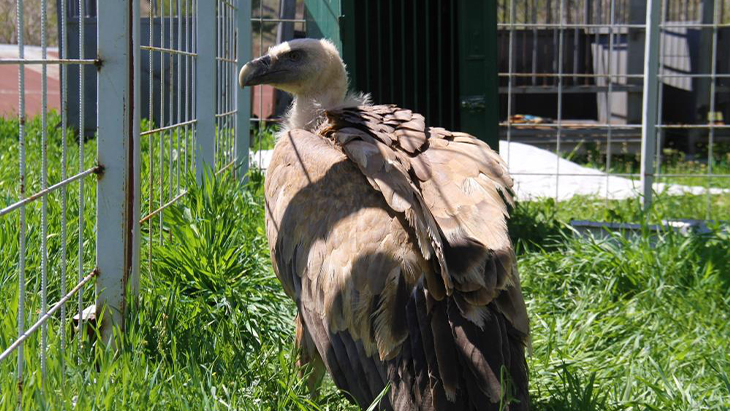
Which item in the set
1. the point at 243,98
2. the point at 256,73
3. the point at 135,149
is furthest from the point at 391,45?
the point at 135,149

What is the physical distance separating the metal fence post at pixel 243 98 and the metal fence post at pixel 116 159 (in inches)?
120

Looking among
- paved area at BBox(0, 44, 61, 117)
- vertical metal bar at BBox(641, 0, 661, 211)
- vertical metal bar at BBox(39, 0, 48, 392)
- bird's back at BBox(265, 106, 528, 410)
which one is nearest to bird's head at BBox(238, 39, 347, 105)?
bird's back at BBox(265, 106, 528, 410)

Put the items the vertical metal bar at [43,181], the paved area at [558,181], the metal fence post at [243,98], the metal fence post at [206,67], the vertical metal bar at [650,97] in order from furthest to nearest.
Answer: the paved area at [558,181] → the metal fence post at [243,98] → the vertical metal bar at [650,97] → the metal fence post at [206,67] → the vertical metal bar at [43,181]

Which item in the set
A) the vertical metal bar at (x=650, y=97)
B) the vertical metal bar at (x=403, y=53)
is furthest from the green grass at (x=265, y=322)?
the vertical metal bar at (x=403, y=53)

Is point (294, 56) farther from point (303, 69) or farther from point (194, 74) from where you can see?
point (194, 74)

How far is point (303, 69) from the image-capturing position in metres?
4.15

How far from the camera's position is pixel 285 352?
3400 millimetres

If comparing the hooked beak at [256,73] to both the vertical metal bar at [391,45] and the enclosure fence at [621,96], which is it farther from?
the enclosure fence at [621,96]

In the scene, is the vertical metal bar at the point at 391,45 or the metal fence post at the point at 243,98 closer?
the vertical metal bar at the point at 391,45

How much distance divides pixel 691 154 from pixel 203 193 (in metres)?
6.68

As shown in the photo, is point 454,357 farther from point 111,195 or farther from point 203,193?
point 203,193

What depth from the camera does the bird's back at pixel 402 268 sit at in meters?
2.50

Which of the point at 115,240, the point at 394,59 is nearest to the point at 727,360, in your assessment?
the point at 115,240

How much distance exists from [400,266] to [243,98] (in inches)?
156
